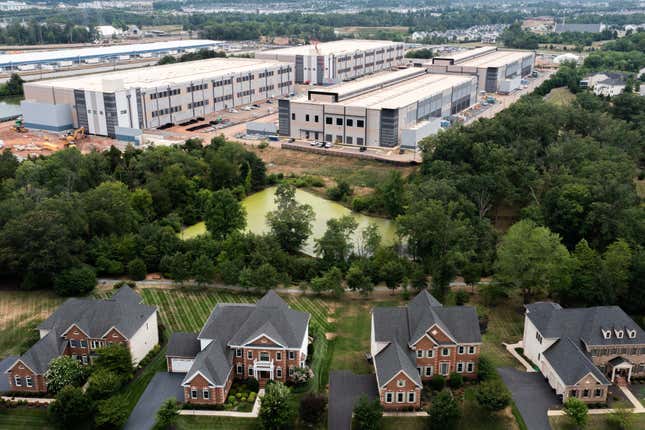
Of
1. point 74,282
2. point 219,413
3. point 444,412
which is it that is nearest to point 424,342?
point 444,412

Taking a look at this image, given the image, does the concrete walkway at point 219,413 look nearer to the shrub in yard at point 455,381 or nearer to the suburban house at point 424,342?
the suburban house at point 424,342

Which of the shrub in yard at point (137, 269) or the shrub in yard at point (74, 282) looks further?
the shrub in yard at point (137, 269)

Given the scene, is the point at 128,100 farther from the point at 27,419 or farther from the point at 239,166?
Answer: the point at 27,419

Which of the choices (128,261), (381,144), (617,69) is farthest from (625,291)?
(617,69)

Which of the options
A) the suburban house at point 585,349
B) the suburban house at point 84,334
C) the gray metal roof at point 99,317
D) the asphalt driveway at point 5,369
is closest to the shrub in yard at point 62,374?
the suburban house at point 84,334

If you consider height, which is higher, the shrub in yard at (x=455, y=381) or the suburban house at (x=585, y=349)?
the suburban house at (x=585, y=349)

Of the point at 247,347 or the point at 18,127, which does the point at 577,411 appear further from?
the point at 18,127

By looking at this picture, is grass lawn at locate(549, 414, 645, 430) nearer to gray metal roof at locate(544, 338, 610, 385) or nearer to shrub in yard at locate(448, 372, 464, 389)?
gray metal roof at locate(544, 338, 610, 385)

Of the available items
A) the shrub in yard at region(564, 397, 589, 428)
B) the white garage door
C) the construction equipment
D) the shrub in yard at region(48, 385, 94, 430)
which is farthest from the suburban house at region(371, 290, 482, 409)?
→ the construction equipment
